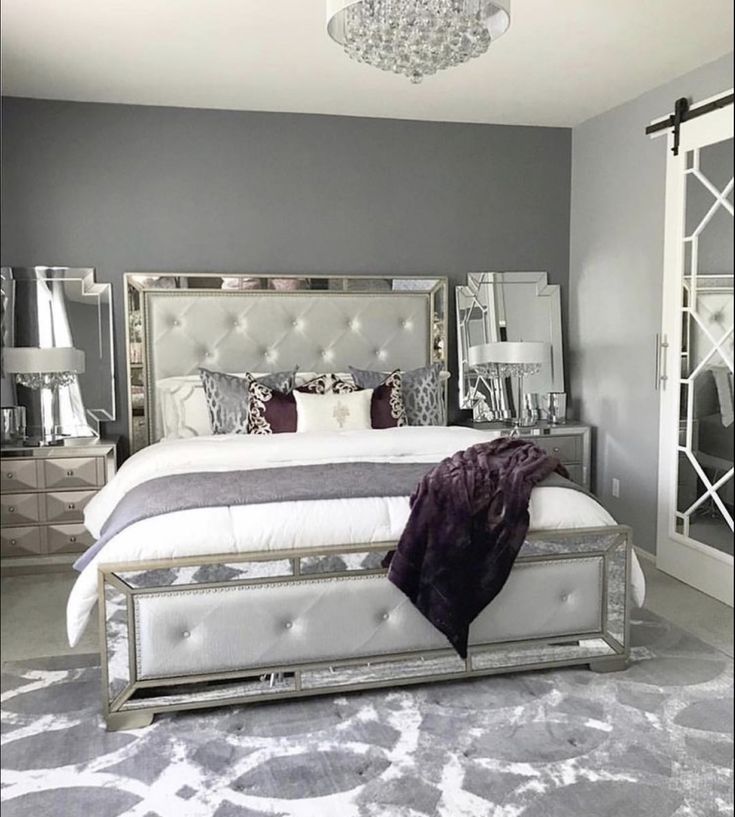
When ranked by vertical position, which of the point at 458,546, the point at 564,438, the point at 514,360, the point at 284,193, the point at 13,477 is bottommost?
the point at 458,546

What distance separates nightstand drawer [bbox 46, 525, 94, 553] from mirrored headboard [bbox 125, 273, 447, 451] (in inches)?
24.2

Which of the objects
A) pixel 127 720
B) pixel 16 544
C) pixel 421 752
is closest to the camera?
pixel 16 544

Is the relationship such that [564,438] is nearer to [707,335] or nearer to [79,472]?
[79,472]

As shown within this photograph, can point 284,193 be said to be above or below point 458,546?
above

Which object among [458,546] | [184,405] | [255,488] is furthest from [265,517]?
[184,405]

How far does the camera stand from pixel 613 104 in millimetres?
4090

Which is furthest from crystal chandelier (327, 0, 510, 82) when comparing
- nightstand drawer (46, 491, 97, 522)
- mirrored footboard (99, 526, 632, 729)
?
nightstand drawer (46, 491, 97, 522)

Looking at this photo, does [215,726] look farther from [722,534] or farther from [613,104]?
[613,104]

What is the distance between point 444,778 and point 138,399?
2716 mm

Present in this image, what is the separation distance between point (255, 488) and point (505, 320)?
8.15ft

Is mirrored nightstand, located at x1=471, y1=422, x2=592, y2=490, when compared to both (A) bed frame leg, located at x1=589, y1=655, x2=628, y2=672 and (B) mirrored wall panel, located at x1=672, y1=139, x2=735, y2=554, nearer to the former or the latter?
(A) bed frame leg, located at x1=589, y1=655, x2=628, y2=672

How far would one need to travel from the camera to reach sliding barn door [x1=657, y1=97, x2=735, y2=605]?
2.87 feet

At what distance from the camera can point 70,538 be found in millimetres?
3672

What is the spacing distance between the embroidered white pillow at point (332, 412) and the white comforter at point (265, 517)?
14.0 inches
